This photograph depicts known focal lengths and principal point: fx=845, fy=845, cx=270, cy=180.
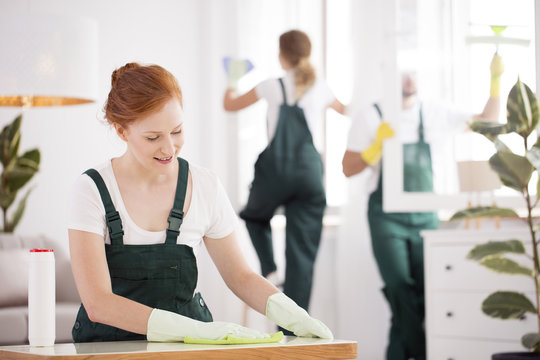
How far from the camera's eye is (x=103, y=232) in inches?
72.9

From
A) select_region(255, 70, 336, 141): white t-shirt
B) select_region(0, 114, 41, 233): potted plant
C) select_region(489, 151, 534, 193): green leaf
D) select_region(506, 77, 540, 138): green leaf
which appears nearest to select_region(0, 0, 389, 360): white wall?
select_region(0, 114, 41, 233): potted plant

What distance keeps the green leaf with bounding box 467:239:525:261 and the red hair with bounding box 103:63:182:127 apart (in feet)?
5.23

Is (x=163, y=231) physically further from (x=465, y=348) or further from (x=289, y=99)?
(x=289, y=99)

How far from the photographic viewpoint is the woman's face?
1919mm

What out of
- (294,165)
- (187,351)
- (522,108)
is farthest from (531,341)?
(187,351)

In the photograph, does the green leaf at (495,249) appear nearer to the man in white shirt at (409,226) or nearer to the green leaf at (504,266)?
the green leaf at (504,266)

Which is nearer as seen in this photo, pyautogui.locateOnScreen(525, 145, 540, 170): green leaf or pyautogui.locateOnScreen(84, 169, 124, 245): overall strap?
pyautogui.locateOnScreen(84, 169, 124, 245): overall strap

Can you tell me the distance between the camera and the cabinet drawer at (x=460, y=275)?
3.53 meters

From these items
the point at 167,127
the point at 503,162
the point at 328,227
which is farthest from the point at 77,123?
the point at 167,127

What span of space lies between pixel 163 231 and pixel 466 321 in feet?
6.75

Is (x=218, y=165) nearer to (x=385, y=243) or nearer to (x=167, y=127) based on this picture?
(x=385, y=243)

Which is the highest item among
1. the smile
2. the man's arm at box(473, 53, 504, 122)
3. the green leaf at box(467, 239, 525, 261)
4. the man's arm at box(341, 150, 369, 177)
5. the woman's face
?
the man's arm at box(473, 53, 504, 122)

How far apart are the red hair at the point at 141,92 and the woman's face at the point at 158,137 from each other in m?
0.02

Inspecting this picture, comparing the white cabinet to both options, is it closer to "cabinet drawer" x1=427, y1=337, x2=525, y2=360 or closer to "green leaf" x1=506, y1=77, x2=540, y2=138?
"cabinet drawer" x1=427, y1=337, x2=525, y2=360
